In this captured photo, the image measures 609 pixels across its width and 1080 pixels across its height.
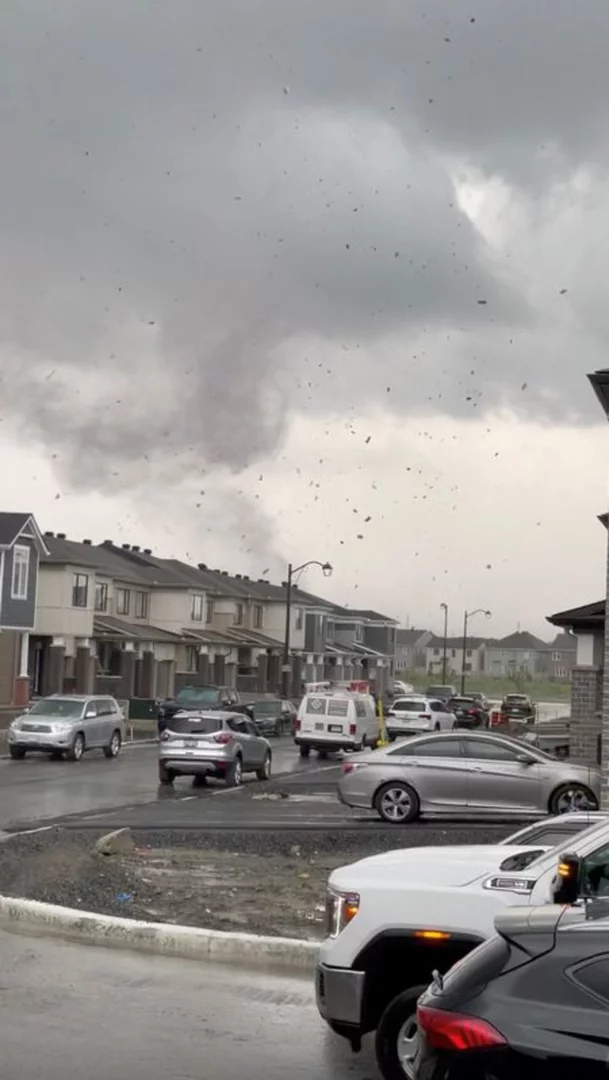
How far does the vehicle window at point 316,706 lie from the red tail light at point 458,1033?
3830cm

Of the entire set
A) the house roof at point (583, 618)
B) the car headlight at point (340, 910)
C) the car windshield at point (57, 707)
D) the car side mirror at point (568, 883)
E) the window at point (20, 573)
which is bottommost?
the car headlight at point (340, 910)

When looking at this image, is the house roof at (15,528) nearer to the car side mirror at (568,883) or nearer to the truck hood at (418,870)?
the truck hood at (418,870)

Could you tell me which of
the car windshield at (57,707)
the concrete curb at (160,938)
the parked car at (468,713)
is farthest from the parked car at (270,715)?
the concrete curb at (160,938)

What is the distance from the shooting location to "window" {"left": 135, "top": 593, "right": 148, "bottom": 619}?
→ 83.4 m

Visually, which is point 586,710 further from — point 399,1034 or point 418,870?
point 399,1034

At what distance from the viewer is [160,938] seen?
418 inches

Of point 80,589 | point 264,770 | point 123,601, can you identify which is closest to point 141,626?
point 123,601

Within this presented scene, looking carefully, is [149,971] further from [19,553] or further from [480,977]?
[19,553]

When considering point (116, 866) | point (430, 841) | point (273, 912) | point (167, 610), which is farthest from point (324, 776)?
point (167, 610)

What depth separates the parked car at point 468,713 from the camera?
6694cm

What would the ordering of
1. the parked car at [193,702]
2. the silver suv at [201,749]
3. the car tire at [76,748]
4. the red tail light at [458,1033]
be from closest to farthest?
1. the red tail light at [458,1033]
2. the silver suv at [201,749]
3. the car tire at [76,748]
4. the parked car at [193,702]

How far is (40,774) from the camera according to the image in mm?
32125

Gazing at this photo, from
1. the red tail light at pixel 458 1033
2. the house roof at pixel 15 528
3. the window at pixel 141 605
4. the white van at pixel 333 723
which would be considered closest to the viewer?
the red tail light at pixel 458 1033

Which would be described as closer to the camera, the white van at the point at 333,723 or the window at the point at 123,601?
the white van at the point at 333,723
